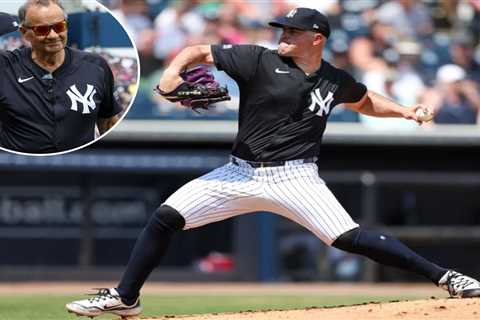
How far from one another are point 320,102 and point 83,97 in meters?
1.49

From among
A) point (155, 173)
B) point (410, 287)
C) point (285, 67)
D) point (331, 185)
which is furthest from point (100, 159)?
point (285, 67)

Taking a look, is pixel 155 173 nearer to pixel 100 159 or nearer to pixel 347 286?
pixel 100 159

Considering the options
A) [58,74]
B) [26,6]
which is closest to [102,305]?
[58,74]

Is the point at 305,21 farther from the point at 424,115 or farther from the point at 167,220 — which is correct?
the point at 167,220

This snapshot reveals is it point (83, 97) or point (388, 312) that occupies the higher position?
point (83, 97)

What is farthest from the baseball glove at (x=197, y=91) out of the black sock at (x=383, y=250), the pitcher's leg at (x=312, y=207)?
the black sock at (x=383, y=250)

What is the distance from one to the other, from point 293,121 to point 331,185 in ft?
28.2

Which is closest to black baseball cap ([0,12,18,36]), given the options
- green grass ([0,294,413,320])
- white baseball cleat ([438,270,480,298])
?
white baseball cleat ([438,270,480,298])

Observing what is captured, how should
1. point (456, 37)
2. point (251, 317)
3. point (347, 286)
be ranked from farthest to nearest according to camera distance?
point (456, 37)
point (347, 286)
point (251, 317)

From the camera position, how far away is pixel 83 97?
19.6 feet

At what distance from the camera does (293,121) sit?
6660 millimetres

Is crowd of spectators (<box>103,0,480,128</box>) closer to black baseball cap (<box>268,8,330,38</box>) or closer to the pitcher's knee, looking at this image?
black baseball cap (<box>268,8,330,38</box>)

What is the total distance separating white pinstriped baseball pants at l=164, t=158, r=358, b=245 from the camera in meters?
6.55

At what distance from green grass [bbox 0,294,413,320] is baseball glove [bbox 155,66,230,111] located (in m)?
2.21
